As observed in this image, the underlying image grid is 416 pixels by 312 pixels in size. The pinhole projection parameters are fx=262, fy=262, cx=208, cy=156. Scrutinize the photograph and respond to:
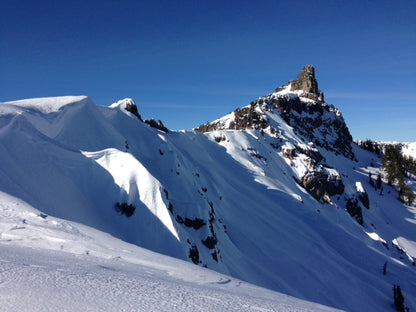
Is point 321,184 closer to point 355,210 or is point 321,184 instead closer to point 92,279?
point 355,210

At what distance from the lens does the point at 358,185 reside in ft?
226

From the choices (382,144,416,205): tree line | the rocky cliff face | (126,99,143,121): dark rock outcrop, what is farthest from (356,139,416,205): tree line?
(126,99,143,121): dark rock outcrop

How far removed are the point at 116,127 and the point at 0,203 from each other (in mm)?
21408

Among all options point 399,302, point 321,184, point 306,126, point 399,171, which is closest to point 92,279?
point 399,302

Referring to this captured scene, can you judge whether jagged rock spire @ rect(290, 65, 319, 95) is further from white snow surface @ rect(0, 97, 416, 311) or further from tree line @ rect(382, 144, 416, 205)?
white snow surface @ rect(0, 97, 416, 311)

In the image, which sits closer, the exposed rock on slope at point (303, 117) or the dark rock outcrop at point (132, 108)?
the dark rock outcrop at point (132, 108)

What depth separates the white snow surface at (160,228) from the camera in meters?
5.76

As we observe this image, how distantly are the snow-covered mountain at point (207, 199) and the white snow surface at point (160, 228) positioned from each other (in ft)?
0.43

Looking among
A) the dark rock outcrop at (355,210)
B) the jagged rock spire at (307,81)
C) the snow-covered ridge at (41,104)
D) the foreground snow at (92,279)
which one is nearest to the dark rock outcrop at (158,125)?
the snow-covered ridge at (41,104)

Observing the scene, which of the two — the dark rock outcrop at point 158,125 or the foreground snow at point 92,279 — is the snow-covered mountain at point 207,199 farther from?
the foreground snow at point 92,279

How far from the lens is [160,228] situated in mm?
18703

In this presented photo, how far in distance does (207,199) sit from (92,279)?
24418 mm

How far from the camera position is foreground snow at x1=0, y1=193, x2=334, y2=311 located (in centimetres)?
455

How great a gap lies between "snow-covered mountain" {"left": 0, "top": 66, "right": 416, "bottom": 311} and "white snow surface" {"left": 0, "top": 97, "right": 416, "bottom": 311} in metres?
0.13
